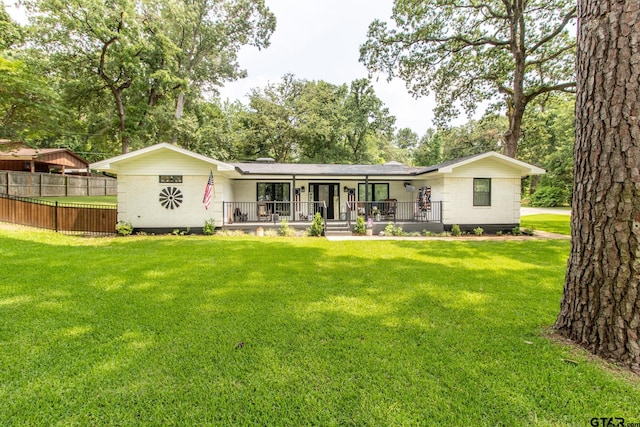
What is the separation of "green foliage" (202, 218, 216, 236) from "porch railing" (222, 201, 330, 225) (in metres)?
1.03

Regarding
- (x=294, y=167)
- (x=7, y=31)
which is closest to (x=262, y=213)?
(x=294, y=167)

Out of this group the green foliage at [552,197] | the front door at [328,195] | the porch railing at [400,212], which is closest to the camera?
the porch railing at [400,212]

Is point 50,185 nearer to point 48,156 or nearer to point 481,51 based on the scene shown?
point 48,156

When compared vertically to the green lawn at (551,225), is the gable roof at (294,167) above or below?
above

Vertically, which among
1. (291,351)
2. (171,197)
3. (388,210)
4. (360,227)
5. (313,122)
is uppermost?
(313,122)

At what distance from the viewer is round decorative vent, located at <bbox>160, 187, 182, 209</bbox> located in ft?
37.1

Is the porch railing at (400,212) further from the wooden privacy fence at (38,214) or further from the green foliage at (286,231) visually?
the wooden privacy fence at (38,214)

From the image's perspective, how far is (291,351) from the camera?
9.25 ft

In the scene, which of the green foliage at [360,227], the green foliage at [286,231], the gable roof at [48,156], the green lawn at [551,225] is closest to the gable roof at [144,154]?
the green foliage at [286,231]

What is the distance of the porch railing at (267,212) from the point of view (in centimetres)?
1316

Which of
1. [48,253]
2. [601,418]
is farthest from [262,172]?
[601,418]

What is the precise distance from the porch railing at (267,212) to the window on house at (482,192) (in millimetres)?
6608

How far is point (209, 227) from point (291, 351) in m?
9.43

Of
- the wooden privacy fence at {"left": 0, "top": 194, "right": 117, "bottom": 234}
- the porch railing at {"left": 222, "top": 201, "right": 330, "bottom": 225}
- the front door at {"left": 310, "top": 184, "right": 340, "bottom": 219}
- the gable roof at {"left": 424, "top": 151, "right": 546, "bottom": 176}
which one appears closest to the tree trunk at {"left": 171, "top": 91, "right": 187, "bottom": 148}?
the porch railing at {"left": 222, "top": 201, "right": 330, "bottom": 225}
